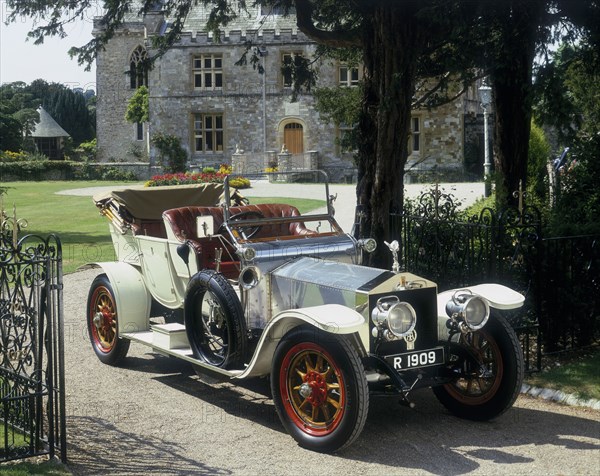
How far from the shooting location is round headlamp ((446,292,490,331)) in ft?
21.7

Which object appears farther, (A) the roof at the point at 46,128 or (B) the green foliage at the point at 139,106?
(A) the roof at the point at 46,128

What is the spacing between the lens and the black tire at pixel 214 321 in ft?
23.4

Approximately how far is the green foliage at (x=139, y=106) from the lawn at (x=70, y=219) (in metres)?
17.0

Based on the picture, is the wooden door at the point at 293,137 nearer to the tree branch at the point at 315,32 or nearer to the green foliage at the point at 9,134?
the green foliage at the point at 9,134

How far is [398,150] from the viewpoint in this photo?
1062 cm

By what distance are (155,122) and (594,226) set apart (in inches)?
1521

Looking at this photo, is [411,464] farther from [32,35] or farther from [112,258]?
[112,258]

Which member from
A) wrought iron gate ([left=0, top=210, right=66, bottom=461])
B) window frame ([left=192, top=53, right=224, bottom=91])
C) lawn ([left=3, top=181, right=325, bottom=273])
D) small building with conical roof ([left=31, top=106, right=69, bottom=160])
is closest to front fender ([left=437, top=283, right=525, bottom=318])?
wrought iron gate ([left=0, top=210, right=66, bottom=461])

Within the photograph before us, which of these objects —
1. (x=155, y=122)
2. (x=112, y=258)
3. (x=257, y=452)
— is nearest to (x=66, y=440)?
(x=257, y=452)

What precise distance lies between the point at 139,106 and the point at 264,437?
166ft

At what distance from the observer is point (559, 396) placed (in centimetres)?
755

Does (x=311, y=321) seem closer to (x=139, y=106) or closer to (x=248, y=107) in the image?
(x=248, y=107)

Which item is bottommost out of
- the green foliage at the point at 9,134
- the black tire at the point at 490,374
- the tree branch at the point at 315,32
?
the black tire at the point at 490,374

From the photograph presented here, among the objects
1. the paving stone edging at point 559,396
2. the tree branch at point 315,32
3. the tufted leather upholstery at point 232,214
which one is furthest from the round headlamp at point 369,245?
the tree branch at point 315,32
